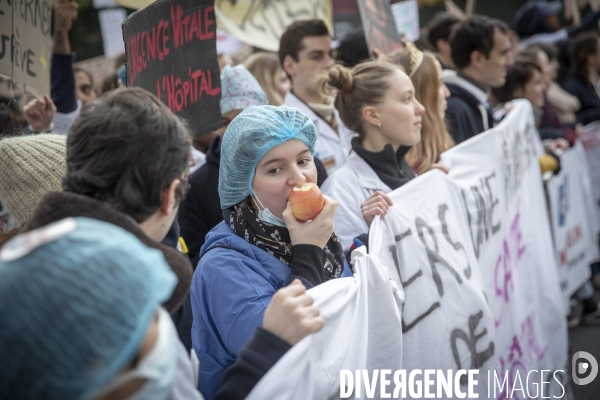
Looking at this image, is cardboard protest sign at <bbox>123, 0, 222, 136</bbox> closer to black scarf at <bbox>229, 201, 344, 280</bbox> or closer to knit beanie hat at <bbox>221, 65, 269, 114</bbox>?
knit beanie hat at <bbox>221, 65, 269, 114</bbox>

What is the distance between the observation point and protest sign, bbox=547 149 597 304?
6.00m

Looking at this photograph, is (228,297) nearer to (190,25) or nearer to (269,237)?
(269,237)

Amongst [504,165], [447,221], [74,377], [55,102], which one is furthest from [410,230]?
[55,102]

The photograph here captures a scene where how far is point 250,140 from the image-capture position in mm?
2320

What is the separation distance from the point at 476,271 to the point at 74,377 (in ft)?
8.11

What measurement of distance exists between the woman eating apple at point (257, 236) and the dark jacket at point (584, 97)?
6520 millimetres

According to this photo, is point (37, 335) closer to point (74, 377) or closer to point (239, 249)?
point (74, 377)

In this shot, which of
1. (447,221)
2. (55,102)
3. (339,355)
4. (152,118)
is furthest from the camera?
(55,102)

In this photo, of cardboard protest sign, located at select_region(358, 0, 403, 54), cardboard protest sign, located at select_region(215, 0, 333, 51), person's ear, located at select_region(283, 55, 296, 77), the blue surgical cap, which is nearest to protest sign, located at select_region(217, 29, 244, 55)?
cardboard protest sign, located at select_region(215, 0, 333, 51)

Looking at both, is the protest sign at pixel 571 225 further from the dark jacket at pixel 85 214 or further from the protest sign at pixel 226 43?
the dark jacket at pixel 85 214

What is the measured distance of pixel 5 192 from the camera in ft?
7.16

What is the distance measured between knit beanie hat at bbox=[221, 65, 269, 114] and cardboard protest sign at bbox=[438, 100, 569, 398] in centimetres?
117

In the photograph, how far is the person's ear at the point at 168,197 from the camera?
1.70 m

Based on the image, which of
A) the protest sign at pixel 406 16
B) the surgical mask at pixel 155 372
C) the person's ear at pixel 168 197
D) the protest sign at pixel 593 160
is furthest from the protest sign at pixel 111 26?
the surgical mask at pixel 155 372
